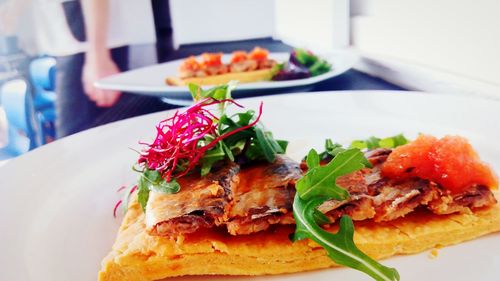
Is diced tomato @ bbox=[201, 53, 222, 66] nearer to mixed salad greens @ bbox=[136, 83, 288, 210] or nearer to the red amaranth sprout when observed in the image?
mixed salad greens @ bbox=[136, 83, 288, 210]

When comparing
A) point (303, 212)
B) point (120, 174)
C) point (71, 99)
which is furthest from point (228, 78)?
point (303, 212)

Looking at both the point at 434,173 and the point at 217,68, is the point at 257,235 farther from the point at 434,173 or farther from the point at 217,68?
the point at 217,68

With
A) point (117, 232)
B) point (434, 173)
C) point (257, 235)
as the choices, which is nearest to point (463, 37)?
point (434, 173)

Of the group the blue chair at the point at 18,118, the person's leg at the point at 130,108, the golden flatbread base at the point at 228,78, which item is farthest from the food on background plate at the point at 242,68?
the blue chair at the point at 18,118

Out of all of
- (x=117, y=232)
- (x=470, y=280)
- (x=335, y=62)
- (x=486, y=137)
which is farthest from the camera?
(x=335, y=62)

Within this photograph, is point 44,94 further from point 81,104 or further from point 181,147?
point 181,147

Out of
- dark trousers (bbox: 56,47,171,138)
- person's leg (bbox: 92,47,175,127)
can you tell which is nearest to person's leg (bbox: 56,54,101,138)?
dark trousers (bbox: 56,47,171,138)
